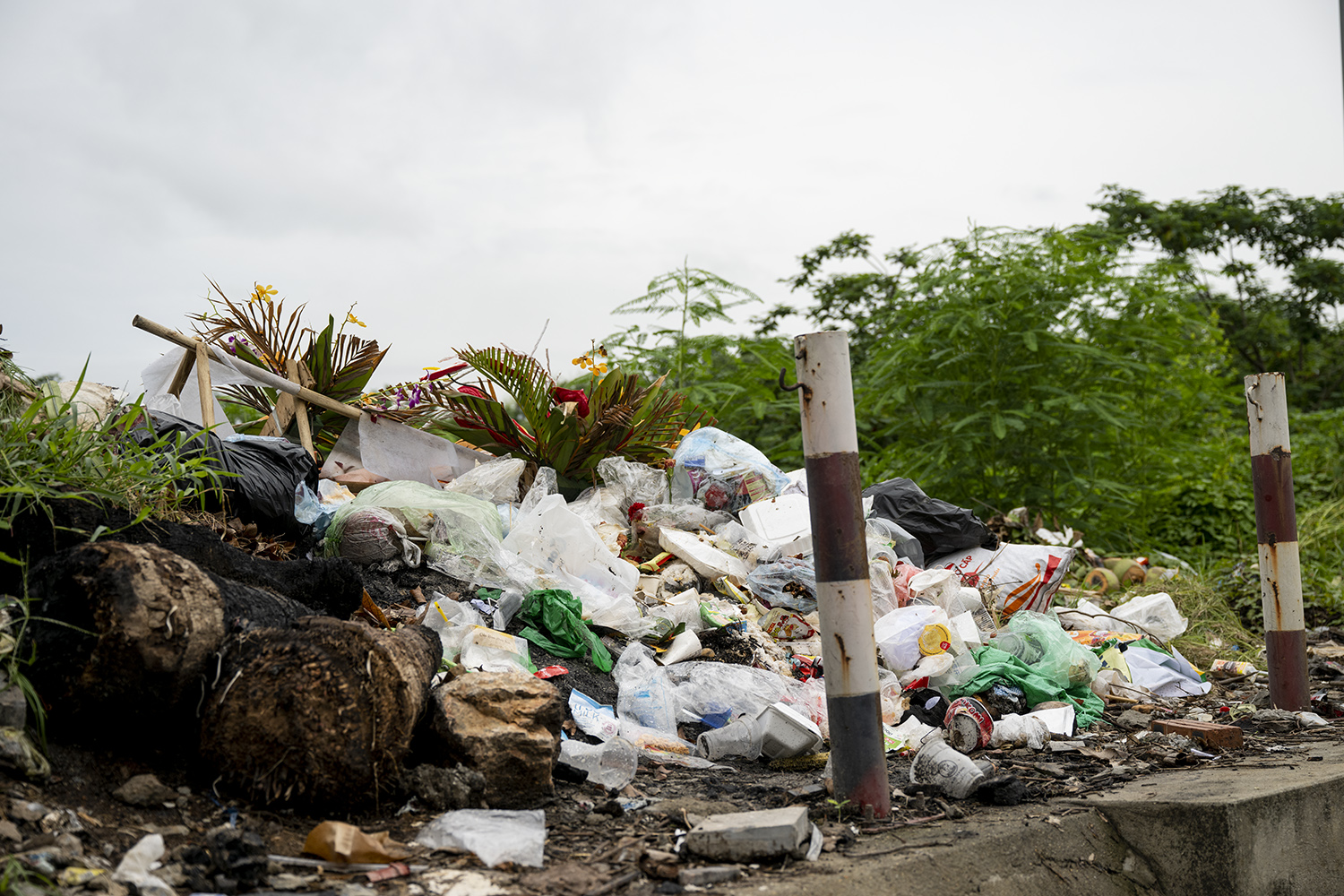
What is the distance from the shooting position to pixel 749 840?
6.67 feet

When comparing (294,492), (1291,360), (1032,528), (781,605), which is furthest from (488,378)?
(1291,360)

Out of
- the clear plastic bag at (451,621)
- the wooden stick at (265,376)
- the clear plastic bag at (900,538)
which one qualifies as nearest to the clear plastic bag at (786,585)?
the clear plastic bag at (900,538)

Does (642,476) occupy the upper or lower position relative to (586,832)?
upper

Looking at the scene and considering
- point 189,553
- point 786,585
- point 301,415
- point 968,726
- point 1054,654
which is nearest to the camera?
point 189,553

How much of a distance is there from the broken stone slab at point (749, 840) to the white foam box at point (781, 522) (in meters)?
2.61

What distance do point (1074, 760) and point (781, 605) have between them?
1461 millimetres

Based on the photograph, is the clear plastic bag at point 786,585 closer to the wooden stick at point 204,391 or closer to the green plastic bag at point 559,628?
the green plastic bag at point 559,628

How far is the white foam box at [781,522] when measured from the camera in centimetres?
466

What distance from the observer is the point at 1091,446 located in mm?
8320

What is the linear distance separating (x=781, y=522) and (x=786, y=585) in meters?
0.51

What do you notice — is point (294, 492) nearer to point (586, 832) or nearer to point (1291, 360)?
point (586, 832)

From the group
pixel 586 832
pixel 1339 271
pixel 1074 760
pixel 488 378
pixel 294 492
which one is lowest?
pixel 1074 760

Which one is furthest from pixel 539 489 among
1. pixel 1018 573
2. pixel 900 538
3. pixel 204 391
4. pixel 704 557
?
pixel 1018 573

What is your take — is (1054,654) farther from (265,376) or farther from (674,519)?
(265,376)
